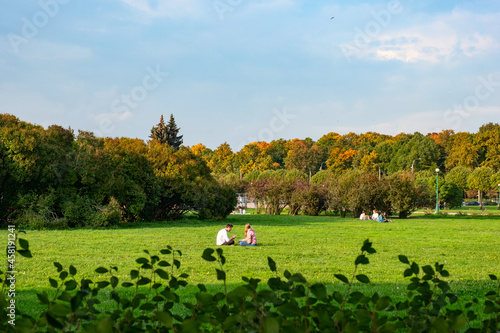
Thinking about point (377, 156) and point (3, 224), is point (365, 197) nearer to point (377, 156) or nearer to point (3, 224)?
point (3, 224)

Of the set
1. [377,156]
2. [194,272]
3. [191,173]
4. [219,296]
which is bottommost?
[194,272]

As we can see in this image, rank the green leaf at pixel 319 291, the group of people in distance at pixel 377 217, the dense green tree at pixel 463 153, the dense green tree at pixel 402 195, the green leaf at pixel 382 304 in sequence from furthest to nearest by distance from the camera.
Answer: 1. the dense green tree at pixel 463 153
2. the dense green tree at pixel 402 195
3. the group of people in distance at pixel 377 217
4. the green leaf at pixel 382 304
5. the green leaf at pixel 319 291

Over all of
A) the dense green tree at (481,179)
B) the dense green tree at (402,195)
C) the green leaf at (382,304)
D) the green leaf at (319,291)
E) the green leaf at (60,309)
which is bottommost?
the green leaf at (382,304)

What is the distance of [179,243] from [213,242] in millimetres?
1280

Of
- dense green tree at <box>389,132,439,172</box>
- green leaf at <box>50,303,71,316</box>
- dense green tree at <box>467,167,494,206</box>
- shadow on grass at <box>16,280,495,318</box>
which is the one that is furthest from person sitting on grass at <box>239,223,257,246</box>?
dense green tree at <box>389,132,439,172</box>

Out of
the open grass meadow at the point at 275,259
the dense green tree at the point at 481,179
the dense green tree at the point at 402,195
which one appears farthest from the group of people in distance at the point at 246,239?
the dense green tree at the point at 481,179

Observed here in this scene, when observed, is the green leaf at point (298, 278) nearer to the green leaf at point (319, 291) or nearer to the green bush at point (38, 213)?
the green leaf at point (319, 291)

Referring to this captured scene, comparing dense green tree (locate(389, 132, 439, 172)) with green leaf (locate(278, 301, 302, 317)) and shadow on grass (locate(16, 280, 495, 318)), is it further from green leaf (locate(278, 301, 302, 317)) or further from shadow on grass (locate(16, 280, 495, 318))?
green leaf (locate(278, 301, 302, 317))

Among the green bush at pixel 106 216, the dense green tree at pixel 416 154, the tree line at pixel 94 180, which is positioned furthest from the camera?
the dense green tree at pixel 416 154

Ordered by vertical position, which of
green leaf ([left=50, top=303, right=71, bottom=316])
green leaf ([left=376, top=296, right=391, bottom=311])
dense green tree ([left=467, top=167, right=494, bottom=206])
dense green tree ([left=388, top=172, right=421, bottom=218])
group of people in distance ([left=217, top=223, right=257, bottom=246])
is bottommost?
group of people in distance ([left=217, top=223, right=257, bottom=246])

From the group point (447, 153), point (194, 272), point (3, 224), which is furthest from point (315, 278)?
point (447, 153)

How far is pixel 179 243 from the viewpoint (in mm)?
16188

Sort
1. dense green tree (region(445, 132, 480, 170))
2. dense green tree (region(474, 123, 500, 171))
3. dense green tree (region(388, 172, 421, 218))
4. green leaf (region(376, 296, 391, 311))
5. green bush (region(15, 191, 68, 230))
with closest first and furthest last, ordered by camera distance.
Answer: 1. green leaf (region(376, 296, 391, 311))
2. green bush (region(15, 191, 68, 230))
3. dense green tree (region(388, 172, 421, 218))
4. dense green tree (region(474, 123, 500, 171))
5. dense green tree (region(445, 132, 480, 170))

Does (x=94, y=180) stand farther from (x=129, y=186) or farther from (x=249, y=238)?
(x=249, y=238)
